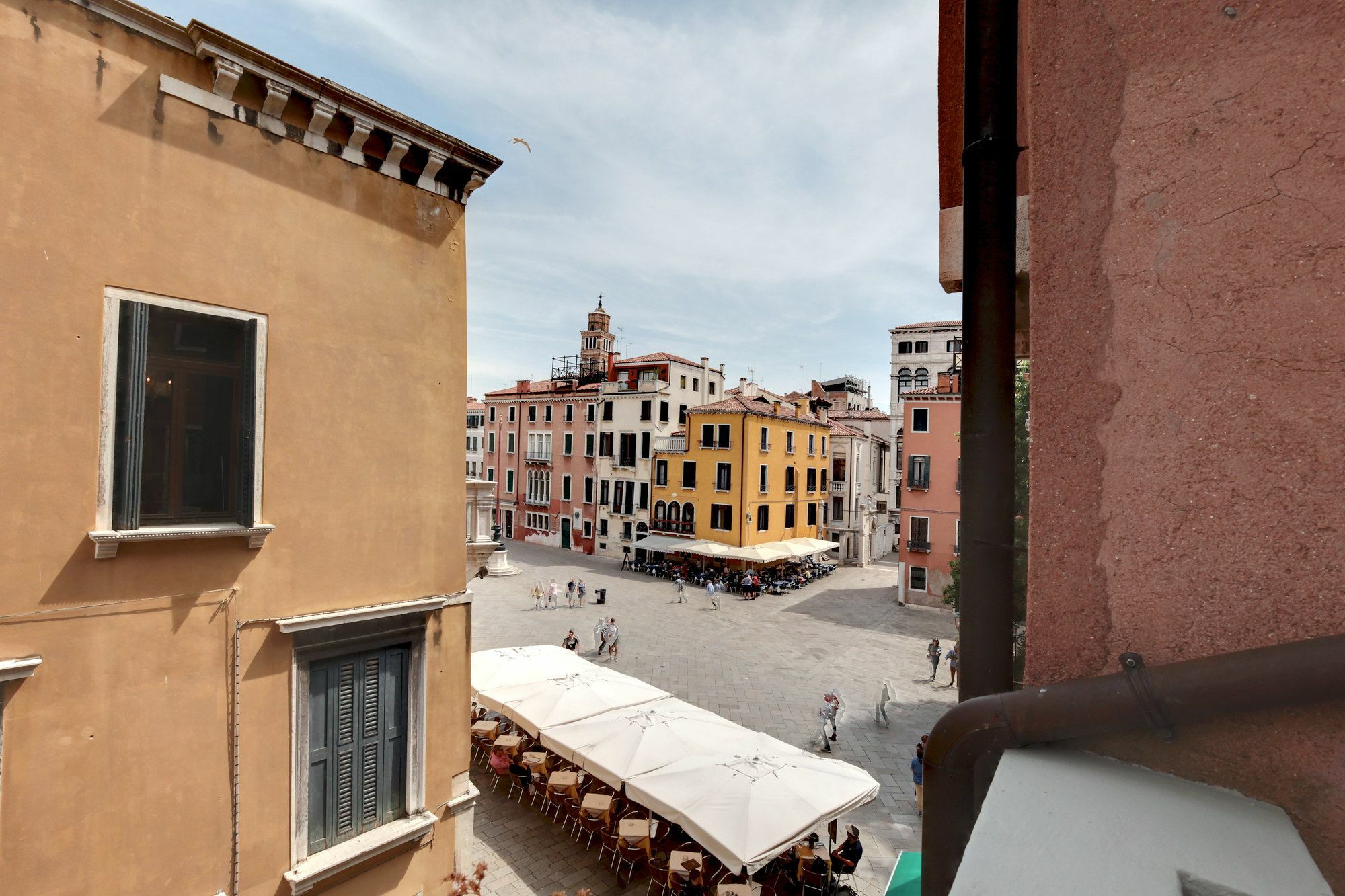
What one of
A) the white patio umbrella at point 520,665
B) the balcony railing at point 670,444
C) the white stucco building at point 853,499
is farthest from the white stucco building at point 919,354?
the white patio umbrella at point 520,665

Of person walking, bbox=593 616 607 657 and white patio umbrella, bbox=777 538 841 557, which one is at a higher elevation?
white patio umbrella, bbox=777 538 841 557

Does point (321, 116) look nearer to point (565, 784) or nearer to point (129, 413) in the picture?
point (129, 413)

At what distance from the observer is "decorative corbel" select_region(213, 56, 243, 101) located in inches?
188

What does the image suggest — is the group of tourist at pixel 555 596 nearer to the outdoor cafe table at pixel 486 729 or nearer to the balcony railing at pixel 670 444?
the balcony railing at pixel 670 444

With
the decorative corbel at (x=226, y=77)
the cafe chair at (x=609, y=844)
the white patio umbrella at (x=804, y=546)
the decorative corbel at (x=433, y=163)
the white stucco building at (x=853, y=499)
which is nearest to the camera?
the decorative corbel at (x=226, y=77)

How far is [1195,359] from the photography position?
5.39ft

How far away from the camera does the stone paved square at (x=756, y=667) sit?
988 cm

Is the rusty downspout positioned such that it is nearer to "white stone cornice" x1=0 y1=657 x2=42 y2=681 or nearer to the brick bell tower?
"white stone cornice" x1=0 y1=657 x2=42 y2=681

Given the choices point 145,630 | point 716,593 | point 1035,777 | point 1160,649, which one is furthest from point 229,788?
point 716,593

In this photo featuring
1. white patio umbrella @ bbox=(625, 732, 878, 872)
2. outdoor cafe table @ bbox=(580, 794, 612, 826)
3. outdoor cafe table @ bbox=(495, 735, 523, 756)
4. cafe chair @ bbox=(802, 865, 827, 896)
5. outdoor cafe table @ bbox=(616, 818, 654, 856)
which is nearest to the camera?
white patio umbrella @ bbox=(625, 732, 878, 872)

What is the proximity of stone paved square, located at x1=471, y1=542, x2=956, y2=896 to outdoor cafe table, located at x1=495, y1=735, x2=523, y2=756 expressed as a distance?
676 mm

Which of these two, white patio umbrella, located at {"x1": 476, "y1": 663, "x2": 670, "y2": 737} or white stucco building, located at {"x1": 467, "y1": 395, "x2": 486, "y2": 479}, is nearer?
white patio umbrella, located at {"x1": 476, "y1": 663, "x2": 670, "y2": 737}

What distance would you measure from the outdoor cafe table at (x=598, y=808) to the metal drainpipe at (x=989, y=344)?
29.7 feet

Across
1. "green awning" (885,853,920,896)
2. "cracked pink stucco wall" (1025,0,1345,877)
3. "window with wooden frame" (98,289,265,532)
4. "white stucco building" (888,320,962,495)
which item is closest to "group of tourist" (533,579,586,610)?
"green awning" (885,853,920,896)
